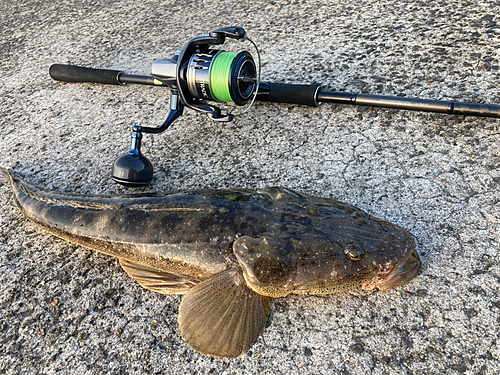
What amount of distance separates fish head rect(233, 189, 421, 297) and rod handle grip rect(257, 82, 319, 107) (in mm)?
1405

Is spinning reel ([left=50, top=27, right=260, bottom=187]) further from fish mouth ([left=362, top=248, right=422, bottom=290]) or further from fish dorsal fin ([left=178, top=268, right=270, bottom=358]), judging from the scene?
fish mouth ([left=362, top=248, right=422, bottom=290])

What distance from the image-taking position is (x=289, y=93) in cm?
317

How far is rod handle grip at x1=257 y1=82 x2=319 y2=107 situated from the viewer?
3.11 meters

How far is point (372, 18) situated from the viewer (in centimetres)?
406

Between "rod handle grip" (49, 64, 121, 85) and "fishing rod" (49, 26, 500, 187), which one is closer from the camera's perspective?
"fishing rod" (49, 26, 500, 187)

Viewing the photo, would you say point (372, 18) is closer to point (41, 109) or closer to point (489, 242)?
point (489, 242)

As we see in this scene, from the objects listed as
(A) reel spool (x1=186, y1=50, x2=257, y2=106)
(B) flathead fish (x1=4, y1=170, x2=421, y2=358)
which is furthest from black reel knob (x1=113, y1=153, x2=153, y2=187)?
(A) reel spool (x1=186, y1=50, x2=257, y2=106)

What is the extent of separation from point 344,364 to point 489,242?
1.09 meters

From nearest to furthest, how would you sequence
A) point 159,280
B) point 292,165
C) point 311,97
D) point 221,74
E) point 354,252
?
point 354,252, point 159,280, point 221,74, point 292,165, point 311,97

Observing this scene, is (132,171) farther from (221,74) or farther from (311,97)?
(311,97)

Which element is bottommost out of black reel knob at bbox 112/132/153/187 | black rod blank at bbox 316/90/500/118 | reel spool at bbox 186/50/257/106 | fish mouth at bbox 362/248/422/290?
fish mouth at bbox 362/248/422/290

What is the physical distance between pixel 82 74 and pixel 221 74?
6.51 ft

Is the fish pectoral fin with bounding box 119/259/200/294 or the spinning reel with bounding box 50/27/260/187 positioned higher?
the spinning reel with bounding box 50/27/260/187

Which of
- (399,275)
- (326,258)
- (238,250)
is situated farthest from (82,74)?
(399,275)
